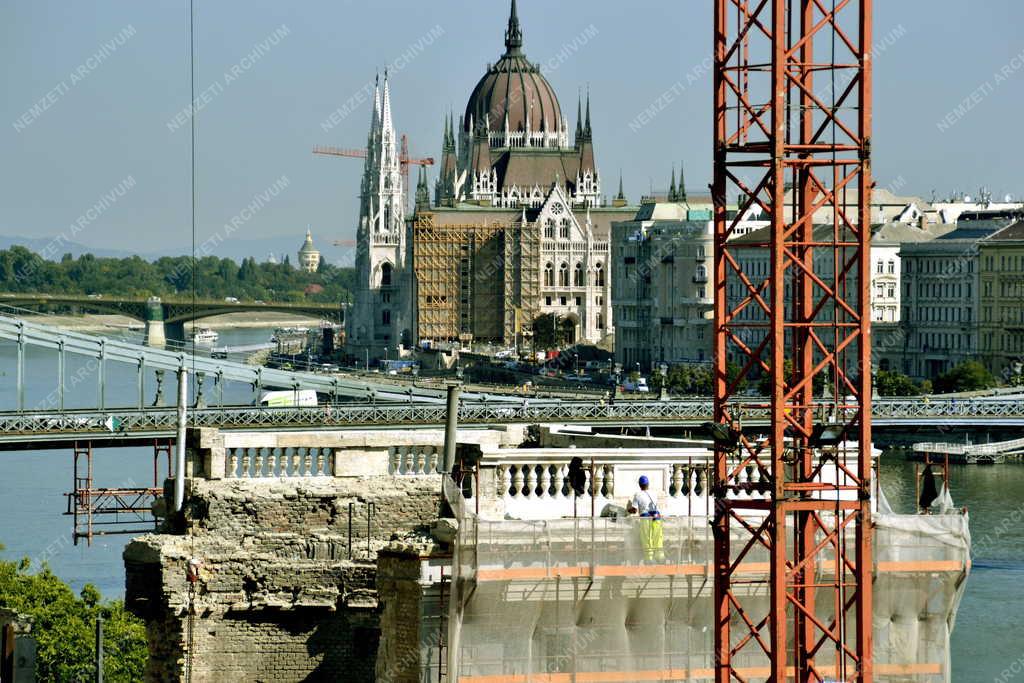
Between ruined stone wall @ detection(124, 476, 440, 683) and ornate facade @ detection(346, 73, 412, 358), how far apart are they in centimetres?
15805

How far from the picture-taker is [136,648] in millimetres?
25656

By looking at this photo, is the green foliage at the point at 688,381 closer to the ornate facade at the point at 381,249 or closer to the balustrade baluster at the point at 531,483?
the ornate facade at the point at 381,249

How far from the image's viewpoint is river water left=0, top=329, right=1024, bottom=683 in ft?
102

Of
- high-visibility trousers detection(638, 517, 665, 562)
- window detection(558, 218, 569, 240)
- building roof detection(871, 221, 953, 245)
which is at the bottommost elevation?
high-visibility trousers detection(638, 517, 665, 562)

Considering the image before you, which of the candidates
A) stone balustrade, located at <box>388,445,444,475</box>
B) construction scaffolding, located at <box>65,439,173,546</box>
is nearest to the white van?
construction scaffolding, located at <box>65,439,173,546</box>

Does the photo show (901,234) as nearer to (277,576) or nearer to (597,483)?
(277,576)

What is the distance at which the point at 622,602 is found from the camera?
13.0 m

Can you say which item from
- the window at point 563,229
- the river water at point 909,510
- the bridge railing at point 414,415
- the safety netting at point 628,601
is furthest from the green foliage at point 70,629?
the window at point 563,229

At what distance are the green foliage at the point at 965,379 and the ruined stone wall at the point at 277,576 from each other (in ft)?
248

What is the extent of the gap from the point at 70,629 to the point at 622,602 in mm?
13657

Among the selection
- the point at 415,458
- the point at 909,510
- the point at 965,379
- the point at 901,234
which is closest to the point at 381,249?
the point at 901,234

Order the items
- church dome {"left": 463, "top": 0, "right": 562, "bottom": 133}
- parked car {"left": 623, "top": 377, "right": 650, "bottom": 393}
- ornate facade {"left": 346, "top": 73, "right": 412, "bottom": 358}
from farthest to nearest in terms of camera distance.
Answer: church dome {"left": 463, "top": 0, "right": 562, "bottom": 133}, ornate facade {"left": 346, "top": 73, "right": 412, "bottom": 358}, parked car {"left": 623, "top": 377, "right": 650, "bottom": 393}

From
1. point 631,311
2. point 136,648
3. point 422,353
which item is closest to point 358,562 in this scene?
point 136,648

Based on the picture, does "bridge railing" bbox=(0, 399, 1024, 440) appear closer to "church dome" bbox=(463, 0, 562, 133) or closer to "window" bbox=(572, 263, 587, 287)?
"window" bbox=(572, 263, 587, 287)
